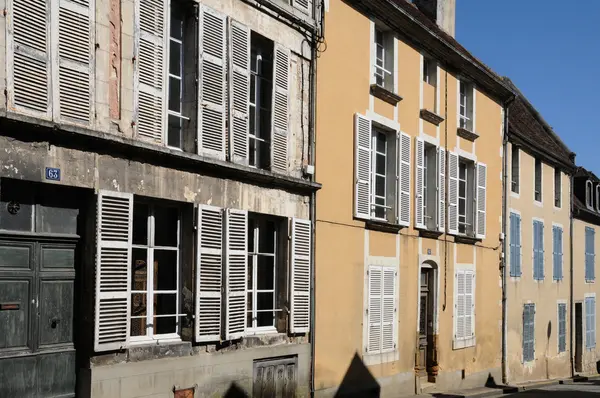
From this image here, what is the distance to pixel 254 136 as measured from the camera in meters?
11.3

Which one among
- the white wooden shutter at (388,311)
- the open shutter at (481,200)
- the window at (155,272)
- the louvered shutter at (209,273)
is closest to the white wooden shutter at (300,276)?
the louvered shutter at (209,273)

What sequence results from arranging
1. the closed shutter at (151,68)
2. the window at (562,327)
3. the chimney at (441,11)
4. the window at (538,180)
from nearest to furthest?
the closed shutter at (151,68), the chimney at (441,11), the window at (538,180), the window at (562,327)

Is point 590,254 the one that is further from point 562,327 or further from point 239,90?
point 239,90

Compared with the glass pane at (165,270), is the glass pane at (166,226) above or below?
above

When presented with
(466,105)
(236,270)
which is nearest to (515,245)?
(466,105)

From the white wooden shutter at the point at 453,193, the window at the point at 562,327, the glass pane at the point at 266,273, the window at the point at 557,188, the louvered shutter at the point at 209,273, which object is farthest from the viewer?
the window at the point at 557,188

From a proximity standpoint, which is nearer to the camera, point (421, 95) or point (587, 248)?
point (421, 95)

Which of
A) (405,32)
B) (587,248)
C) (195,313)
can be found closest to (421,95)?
(405,32)

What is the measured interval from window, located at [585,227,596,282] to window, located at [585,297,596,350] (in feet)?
2.57

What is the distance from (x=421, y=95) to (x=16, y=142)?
980 cm

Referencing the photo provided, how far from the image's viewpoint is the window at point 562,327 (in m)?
24.3

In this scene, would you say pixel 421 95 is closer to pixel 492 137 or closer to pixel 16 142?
pixel 492 137

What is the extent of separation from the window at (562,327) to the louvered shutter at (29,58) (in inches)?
781

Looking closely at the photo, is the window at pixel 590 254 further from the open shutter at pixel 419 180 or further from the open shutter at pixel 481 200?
the open shutter at pixel 419 180
